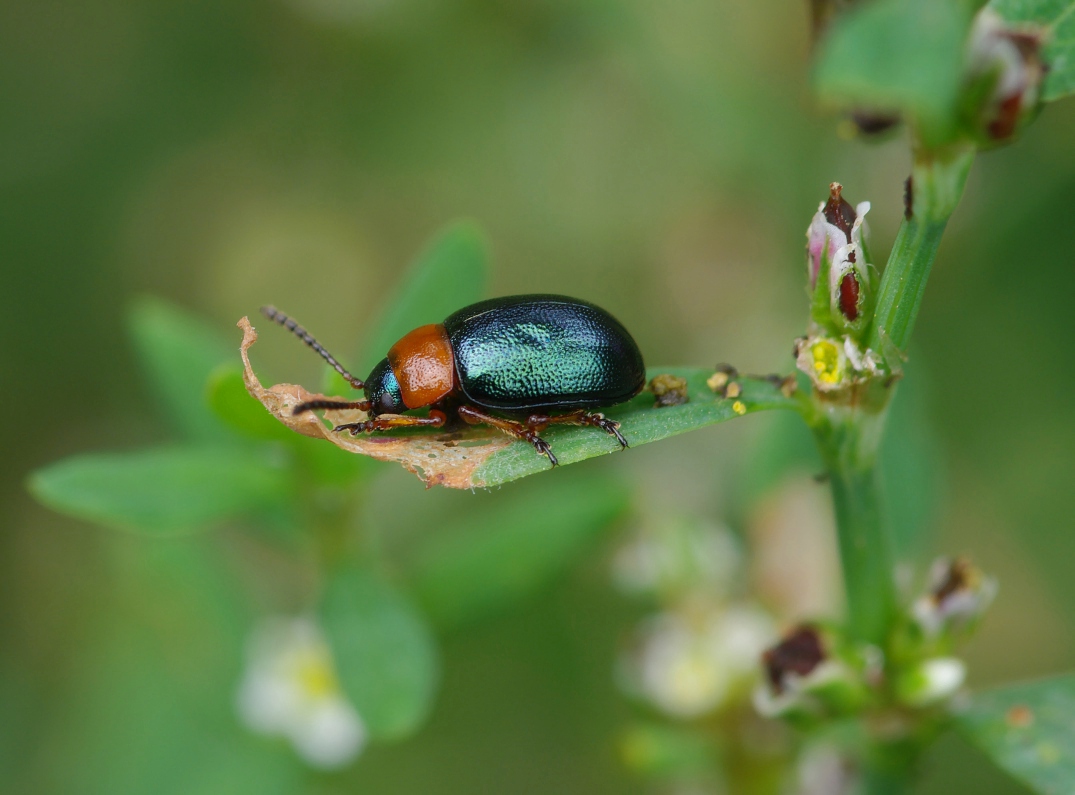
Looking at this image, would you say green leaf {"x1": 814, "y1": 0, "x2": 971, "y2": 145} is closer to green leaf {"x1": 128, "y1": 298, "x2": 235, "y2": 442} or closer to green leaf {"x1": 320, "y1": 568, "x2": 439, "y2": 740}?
green leaf {"x1": 320, "y1": 568, "x2": 439, "y2": 740}

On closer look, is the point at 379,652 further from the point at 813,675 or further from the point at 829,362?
the point at 829,362

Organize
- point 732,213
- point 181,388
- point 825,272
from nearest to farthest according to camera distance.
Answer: point 825,272 < point 181,388 < point 732,213

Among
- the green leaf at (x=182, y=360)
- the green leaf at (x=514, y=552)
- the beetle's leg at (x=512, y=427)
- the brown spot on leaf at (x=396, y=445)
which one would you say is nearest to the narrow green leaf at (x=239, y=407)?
the brown spot on leaf at (x=396, y=445)

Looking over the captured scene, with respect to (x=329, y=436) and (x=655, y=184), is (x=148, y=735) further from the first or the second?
(x=655, y=184)

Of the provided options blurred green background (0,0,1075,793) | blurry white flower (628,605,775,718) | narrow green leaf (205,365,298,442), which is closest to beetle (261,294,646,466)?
narrow green leaf (205,365,298,442)

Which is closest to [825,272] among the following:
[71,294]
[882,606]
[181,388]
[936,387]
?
[882,606]

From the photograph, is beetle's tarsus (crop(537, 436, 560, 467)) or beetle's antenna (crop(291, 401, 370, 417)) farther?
beetle's antenna (crop(291, 401, 370, 417))
